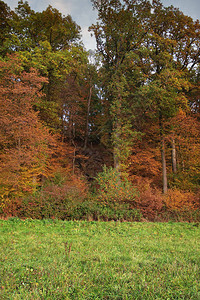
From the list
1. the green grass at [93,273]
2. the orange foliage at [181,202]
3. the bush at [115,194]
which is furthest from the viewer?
the orange foliage at [181,202]

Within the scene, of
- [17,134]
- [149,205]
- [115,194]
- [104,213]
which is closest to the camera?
[104,213]

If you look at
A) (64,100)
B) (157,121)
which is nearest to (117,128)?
(157,121)

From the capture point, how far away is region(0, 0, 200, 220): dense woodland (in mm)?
9984

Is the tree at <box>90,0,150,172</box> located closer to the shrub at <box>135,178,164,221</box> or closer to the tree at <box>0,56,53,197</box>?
the shrub at <box>135,178,164,221</box>

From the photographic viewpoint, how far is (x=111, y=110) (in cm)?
1439

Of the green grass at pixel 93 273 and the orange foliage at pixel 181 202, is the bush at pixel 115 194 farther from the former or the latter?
the green grass at pixel 93 273

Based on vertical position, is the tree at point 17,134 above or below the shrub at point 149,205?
above

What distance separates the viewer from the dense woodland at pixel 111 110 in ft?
32.8

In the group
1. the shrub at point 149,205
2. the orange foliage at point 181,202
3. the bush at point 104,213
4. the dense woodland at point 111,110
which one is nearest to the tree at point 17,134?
the dense woodland at point 111,110

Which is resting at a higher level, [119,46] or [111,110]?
[119,46]

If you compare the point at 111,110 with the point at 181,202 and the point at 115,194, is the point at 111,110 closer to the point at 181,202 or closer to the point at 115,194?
the point at 115,194

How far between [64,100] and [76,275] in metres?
16.8

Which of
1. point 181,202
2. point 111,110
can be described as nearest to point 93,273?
point 181,202

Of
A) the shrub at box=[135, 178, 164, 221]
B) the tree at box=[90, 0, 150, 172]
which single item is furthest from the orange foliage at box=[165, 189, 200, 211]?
the tree at box=[90, 0, 150, 172]
